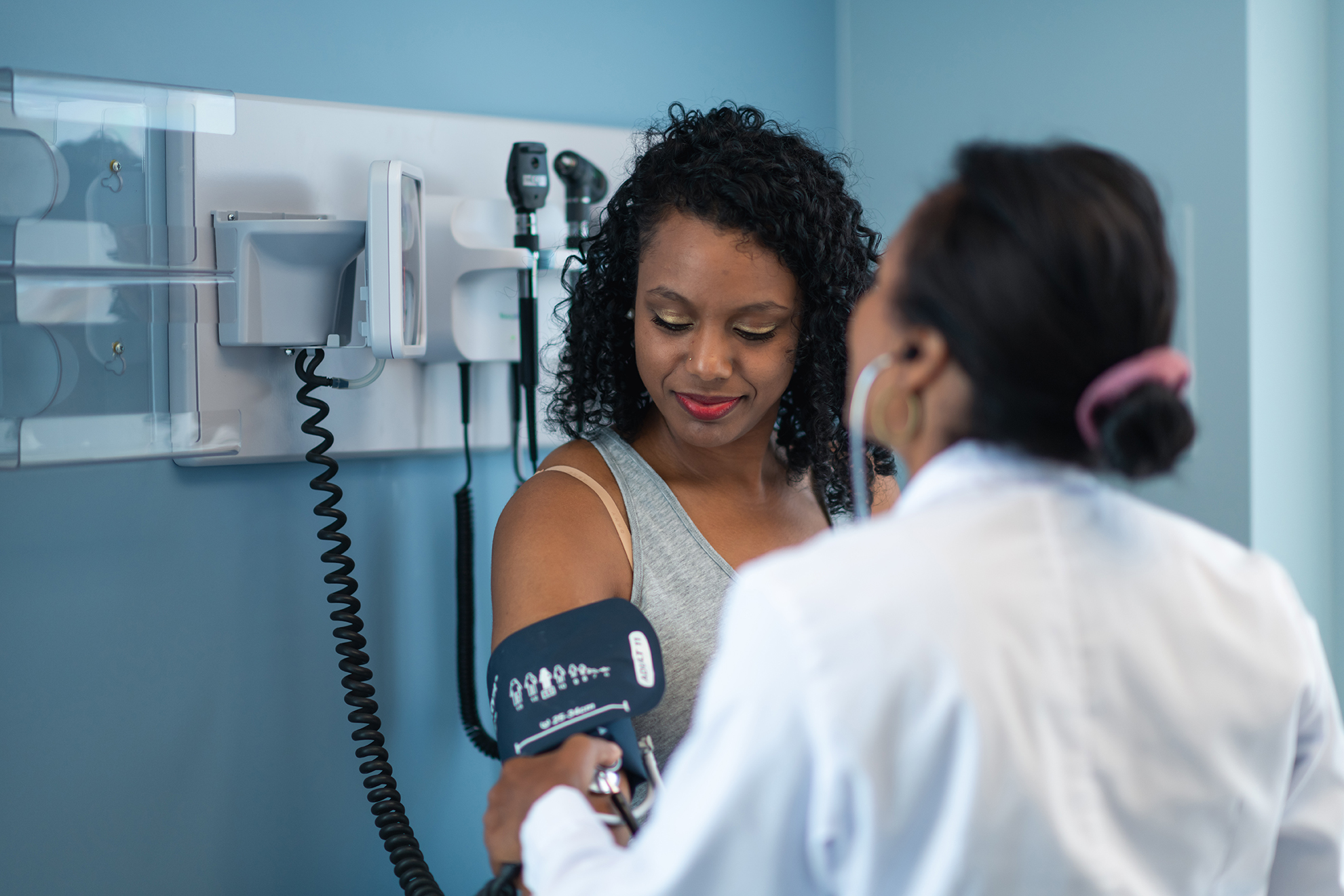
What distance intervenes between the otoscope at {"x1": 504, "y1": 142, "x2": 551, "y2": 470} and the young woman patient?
0.06 m

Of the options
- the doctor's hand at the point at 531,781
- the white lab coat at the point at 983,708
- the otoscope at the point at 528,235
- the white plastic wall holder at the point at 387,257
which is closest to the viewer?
the white lab coat at the point at 983,708

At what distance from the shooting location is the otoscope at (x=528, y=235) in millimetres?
1377

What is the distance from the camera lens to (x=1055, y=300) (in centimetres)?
57

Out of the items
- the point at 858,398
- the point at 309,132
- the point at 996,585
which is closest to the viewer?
the point at 996,585

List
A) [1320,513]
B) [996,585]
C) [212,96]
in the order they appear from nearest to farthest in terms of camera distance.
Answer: [996,585] < [212,96] < [1320,513]

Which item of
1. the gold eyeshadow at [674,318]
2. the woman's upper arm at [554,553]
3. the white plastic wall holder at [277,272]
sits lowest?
the woman's upper arm at [554,553]

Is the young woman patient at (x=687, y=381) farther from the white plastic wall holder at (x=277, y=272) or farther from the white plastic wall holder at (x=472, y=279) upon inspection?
the white plastic wall holder at (x=277, y=272)

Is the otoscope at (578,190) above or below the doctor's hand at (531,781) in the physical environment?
above

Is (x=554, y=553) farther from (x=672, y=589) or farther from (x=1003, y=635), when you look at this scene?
(x=1003, y=635)

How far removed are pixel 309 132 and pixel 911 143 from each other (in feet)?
3.81

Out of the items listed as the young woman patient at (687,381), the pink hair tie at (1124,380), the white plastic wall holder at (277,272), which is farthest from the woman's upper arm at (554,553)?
the pink hair tie at (1124,380)

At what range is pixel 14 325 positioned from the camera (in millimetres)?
1037

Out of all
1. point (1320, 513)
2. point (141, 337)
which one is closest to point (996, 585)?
point (141, 337)

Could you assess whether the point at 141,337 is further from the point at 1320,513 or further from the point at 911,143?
the point at 1320,513
